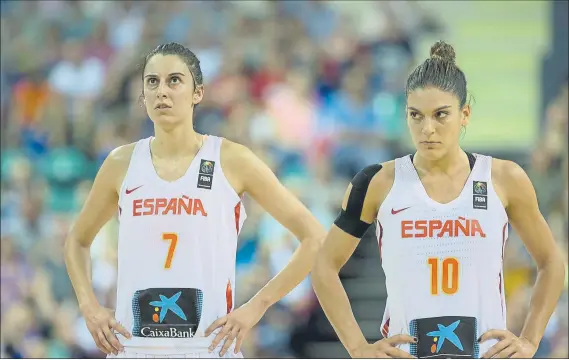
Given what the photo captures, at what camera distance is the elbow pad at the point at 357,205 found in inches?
220

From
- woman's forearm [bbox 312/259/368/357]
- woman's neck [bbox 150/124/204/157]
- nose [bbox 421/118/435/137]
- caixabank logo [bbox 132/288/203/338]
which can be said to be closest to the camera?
nose [bbox 421/118/435/137]

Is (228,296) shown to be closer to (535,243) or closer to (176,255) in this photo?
(176,255)

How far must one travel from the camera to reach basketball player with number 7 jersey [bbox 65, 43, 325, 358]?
5820 millimetres

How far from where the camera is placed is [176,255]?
5.86 m

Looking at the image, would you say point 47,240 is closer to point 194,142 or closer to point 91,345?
point 91,345

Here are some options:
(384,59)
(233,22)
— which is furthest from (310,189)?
(233,22)

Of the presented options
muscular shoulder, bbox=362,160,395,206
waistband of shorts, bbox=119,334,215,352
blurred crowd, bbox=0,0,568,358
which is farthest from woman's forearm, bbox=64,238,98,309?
blurred crowd, bbox=0,0,568,358

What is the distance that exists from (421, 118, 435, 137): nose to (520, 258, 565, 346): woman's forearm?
855mm

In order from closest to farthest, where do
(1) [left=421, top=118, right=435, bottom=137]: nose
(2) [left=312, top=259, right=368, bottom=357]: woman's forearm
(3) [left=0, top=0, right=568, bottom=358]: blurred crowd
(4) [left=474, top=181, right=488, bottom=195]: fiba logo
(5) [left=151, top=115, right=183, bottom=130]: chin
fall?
(1) [left=421, top=118, right=435, bottom=137]: nose, (4) [left=474, top=181, right=488, bottom=195]: fiba logo, (2) [left=312, top=259, right=368, bottom=357]: woman's forearm, (5) [left=151, top=115, right=183, bottom=130]: chin, (3) [left=0, top=0, right=568, bottom=358]: blurred crowd

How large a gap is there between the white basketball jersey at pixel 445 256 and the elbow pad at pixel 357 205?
0.11 metres

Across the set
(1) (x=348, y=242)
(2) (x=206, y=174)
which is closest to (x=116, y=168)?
(2) (x=206, y=174)

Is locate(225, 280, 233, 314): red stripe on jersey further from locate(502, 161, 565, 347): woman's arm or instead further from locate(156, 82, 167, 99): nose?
locate(502, 161, 565, 347): woman's arm

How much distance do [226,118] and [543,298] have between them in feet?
23.5

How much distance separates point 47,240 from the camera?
12.1m
